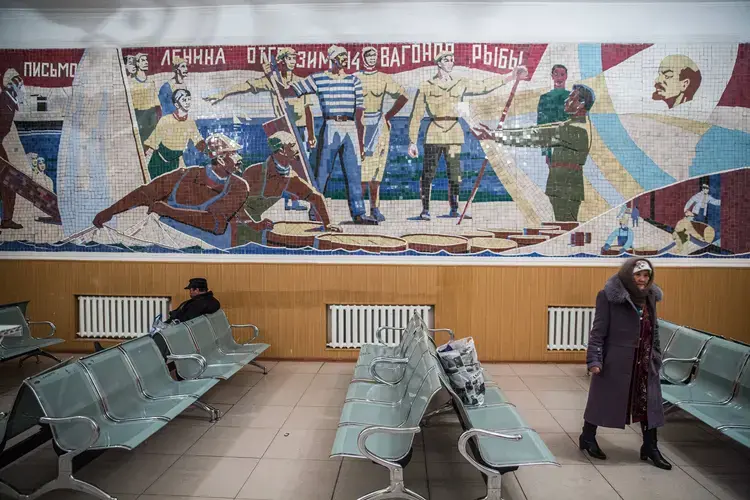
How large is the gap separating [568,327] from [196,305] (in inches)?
181

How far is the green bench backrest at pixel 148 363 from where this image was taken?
11.9 ft

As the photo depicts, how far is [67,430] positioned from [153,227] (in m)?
3.81

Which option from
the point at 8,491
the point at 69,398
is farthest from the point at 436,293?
the point at 8,491

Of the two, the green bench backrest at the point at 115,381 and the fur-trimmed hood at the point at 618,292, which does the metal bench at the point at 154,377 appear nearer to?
the green bench backrest at the point at 115,381

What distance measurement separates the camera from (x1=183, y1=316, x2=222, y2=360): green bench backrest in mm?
4642

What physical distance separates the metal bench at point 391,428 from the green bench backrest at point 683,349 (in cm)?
257

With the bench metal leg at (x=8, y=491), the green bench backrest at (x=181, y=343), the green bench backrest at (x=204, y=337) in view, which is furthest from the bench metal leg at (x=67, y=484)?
the green bench backrest at (x=204, y=337)

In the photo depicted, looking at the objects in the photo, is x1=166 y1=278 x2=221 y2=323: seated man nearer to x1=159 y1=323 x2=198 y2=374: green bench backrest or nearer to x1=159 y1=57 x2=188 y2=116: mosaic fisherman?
x1=159 y1=323 x2=198 y2=374: green bench backrest

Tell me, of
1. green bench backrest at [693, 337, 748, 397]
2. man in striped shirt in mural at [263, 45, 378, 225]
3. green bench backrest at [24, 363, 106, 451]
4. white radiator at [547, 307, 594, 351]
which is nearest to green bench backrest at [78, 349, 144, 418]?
green bench backrest at [24, 363, 106, 451]

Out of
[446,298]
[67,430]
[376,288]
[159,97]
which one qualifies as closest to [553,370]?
[446,298]

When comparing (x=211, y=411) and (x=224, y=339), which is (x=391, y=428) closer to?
(x=211, y=411)

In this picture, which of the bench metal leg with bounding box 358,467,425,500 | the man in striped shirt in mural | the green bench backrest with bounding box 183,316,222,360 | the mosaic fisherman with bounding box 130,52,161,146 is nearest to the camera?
the bench metal leg with bounding box 358,467,425,500

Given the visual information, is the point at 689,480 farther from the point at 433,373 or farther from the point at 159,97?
the point at 159,97

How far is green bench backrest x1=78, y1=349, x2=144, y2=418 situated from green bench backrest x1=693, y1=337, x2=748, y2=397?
14.9ft
